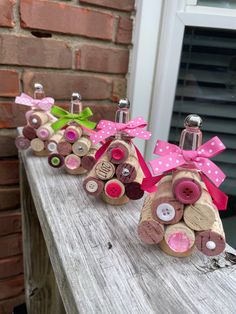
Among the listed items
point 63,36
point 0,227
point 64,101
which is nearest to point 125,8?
point 63,36

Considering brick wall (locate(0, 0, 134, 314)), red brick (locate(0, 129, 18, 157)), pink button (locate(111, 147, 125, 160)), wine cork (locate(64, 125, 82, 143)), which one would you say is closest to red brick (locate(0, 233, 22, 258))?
brick wall (locate(0, 0, 134, 314))

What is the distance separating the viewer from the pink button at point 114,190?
1.56ft

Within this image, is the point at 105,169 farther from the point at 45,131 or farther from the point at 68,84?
the point at 68,84

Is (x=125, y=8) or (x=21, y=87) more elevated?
(x=125, y=8)

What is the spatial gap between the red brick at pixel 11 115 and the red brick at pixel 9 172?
4.1 inches

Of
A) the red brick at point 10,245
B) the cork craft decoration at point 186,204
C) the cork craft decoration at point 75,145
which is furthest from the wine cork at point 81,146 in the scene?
the red brick at point 10,245

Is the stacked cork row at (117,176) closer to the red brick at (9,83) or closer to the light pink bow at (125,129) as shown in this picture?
the light pink bow at (125,129)

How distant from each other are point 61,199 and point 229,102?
23.9 inches

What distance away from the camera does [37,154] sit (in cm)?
68

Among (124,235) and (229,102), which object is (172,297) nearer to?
(124,235)

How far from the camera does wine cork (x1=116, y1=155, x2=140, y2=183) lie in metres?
0.47

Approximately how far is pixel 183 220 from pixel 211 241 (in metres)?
0.04

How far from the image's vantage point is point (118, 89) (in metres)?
0.88

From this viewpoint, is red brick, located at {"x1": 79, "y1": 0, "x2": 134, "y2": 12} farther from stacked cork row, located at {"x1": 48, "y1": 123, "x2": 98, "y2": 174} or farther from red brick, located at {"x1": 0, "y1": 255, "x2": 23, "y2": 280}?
red brick, located at {"x1": 0, "y1": 255, "x2": 23, "y2": 280}
